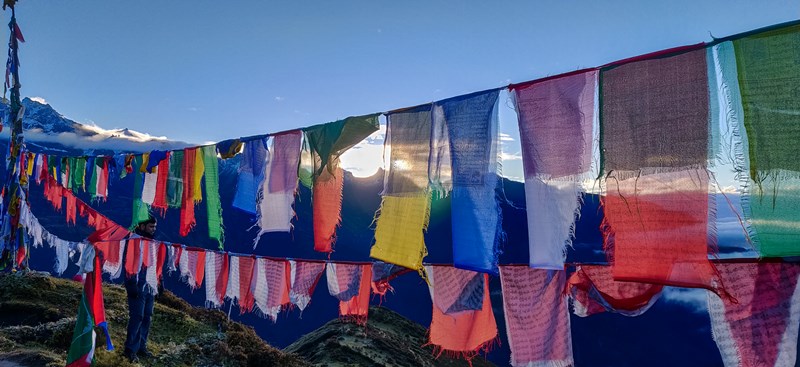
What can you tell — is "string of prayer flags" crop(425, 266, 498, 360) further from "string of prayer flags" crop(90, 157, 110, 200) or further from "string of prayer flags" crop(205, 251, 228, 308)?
"string of prayer flags" crop(90, 157, 110, 200)

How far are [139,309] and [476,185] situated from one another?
5.91 m

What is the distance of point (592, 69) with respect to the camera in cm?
404

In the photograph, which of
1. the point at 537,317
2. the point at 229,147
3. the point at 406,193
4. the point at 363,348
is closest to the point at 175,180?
the point at 229,147

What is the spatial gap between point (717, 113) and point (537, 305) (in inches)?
96.6

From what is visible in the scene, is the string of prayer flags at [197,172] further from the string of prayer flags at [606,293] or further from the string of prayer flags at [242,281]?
the string of prayer flags at [606,293]

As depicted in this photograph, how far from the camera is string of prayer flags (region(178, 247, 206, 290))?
8.50 metres

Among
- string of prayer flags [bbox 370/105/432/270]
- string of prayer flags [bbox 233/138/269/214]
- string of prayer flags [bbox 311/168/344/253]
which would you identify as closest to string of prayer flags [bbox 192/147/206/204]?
string of prayer flags [bbox 233/138/269/214]

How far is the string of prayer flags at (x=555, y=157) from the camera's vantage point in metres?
4.12

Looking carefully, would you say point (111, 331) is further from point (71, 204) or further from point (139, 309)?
point (71, 204)

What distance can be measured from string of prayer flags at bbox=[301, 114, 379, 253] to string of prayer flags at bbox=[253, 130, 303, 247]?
0.43 meters

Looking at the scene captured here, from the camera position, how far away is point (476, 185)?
4.70 metres

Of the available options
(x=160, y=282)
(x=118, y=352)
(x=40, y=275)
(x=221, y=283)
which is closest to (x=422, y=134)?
(x=221, y=283)

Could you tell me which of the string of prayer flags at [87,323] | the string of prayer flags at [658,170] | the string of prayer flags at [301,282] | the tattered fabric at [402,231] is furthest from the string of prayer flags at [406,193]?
the string of prayer flags at [87,323]

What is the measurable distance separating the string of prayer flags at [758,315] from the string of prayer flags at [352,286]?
400 centimetres
